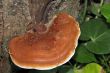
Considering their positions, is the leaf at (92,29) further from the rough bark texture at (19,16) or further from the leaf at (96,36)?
the rough bark texture at (19,16)

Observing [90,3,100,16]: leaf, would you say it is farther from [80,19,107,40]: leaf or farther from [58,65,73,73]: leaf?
[58,65,73,73]: leaf

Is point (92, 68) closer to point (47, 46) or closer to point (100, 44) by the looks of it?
point (100, 44)

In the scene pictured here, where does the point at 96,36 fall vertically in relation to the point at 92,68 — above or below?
above

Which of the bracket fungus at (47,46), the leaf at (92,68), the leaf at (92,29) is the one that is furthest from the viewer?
the leaf at (92,29)

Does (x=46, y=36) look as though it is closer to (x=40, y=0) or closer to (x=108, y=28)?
(x=40, y=0)

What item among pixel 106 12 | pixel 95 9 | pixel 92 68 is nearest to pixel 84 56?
pixel 92 68

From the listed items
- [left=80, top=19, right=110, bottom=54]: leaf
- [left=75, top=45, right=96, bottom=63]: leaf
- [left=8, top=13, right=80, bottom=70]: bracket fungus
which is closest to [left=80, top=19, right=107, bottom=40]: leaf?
[left=80, top=19, right=110, bottom=54]: leaf

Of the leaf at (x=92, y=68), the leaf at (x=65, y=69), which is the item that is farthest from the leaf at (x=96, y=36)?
the leaf at (x=65, y=69)
